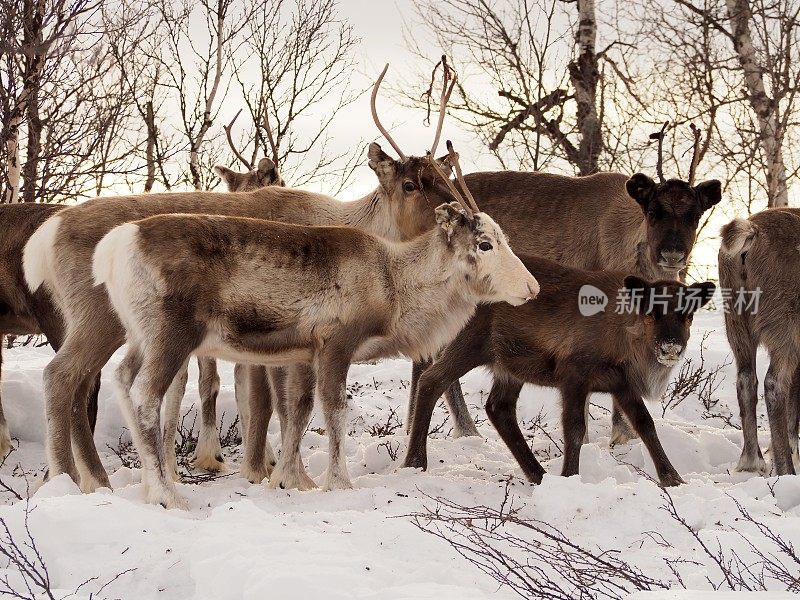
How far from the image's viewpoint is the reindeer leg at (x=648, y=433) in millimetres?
6902

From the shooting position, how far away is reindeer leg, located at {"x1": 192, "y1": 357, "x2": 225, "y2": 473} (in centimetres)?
793

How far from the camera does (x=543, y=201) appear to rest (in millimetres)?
9234

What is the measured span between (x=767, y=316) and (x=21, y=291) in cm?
484

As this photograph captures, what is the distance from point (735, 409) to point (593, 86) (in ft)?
19.6

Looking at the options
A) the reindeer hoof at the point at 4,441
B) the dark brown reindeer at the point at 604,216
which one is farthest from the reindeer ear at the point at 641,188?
the reindeer hoof at the point at 4,441

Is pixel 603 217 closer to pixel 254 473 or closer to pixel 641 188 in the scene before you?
pixel 641 188

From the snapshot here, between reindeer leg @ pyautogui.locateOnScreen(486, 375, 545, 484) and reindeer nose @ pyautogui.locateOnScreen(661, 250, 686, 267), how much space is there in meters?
1.48

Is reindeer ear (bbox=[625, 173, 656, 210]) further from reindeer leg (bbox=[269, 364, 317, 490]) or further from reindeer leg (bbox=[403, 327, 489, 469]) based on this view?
reindeer leg (bbox=[269, 364, 317, 490])

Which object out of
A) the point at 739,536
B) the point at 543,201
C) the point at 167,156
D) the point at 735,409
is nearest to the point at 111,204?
the point at 543,201

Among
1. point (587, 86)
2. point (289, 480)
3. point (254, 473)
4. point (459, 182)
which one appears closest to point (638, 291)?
point (459, 182)

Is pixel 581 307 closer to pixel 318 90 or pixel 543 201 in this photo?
pixel 543 201

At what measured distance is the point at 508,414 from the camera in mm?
7441

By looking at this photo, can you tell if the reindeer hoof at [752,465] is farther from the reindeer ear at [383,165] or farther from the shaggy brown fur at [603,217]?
the reindeer ear at [383,165]

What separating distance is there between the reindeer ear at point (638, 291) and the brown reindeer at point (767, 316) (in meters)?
1.00
